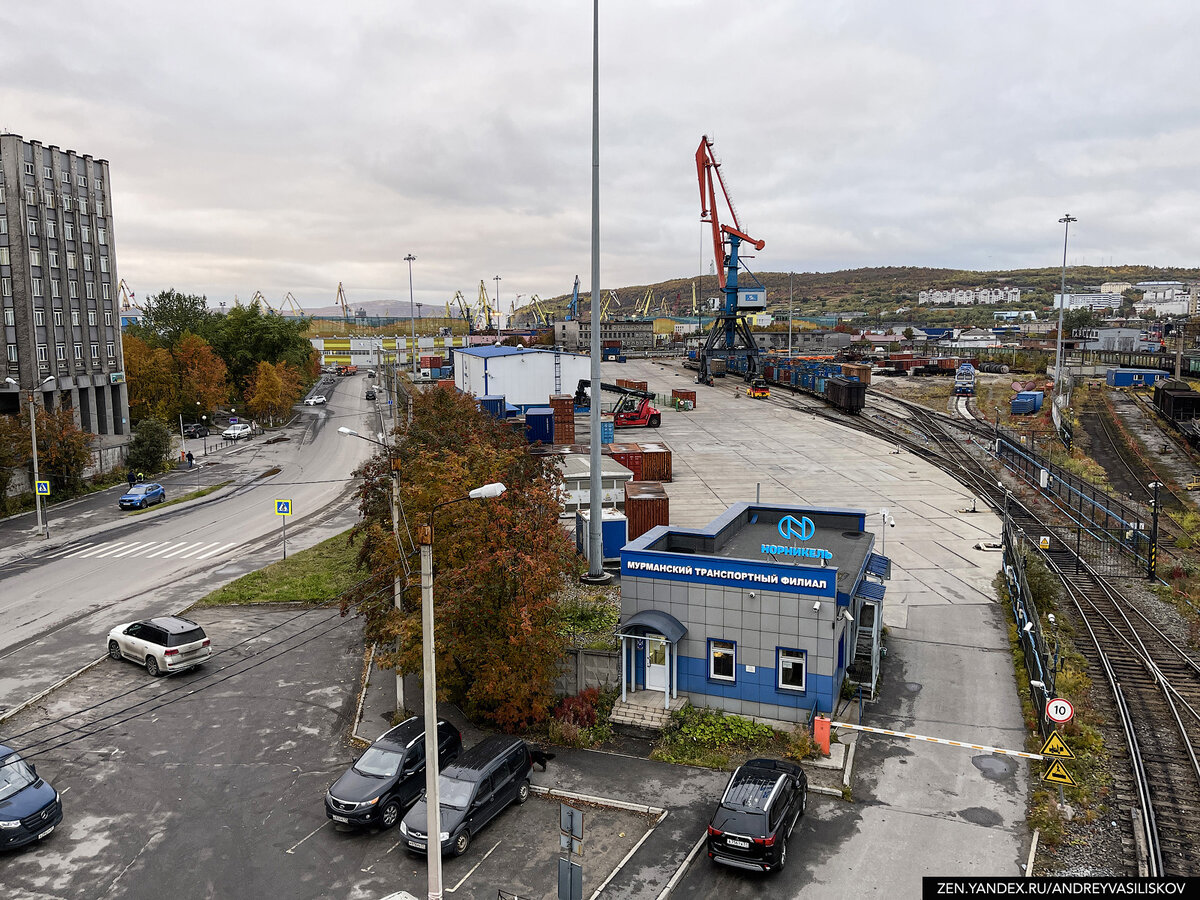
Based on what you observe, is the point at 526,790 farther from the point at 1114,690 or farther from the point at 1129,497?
the point at 1129,497

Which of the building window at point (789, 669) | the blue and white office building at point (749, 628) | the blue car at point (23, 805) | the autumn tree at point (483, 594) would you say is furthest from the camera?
the building window at point (789, 669)

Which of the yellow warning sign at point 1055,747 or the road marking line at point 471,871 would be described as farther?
the yellow warning sign at point 1055,747

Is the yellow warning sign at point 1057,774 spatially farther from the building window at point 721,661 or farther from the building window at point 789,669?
the building window at point 721,661

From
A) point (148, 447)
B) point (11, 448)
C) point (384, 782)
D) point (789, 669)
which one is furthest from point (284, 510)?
point (148, 447)

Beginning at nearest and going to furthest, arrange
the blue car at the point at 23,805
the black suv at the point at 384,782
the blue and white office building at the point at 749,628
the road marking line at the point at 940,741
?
the blue car at the point at 23,805, the black suv at the point at 384,782, the road marking line at the point at 940,741, the blue and white office building at the point at 749,628

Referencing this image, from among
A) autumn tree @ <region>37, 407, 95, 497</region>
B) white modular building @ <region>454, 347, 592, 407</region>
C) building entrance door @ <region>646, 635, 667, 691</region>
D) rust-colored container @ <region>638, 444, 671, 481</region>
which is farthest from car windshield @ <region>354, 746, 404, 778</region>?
white modular building @ <region>454, 347, 592, 407</region>

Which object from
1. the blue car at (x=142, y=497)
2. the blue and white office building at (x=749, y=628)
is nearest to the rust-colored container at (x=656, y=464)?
the blue and white office building at (x=749, y=628)
